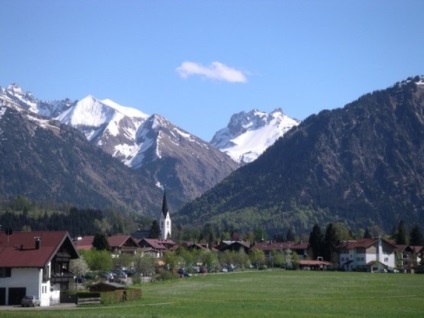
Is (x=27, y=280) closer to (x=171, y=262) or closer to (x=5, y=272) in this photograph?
(x=5, y=272)

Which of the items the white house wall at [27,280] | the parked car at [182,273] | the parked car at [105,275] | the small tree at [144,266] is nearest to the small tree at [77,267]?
the parked car at [105,275]

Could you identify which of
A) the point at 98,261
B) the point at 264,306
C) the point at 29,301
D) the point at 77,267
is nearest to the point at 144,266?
the point at 98,261

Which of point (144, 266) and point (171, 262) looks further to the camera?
point (171, 262)

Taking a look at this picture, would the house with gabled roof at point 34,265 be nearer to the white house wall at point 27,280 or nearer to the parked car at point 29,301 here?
the white house wall at point 27,280

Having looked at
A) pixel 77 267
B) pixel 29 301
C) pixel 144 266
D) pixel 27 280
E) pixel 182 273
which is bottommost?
pixel 29 301

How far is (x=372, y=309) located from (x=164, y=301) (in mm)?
21019

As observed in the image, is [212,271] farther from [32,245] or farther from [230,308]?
[230,308]

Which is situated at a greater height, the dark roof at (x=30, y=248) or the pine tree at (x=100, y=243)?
the pine tree at (x=100, y=243)

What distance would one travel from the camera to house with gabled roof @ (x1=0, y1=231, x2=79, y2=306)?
7462 cm

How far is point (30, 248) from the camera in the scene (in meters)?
78.8

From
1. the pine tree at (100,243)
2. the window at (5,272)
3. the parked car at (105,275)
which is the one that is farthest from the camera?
the pine tree at (100,243)

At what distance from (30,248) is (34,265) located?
4.50 metres

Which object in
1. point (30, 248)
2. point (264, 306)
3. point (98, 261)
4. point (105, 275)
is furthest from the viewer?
point (98, 261)

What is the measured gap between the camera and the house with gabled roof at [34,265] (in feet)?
245
